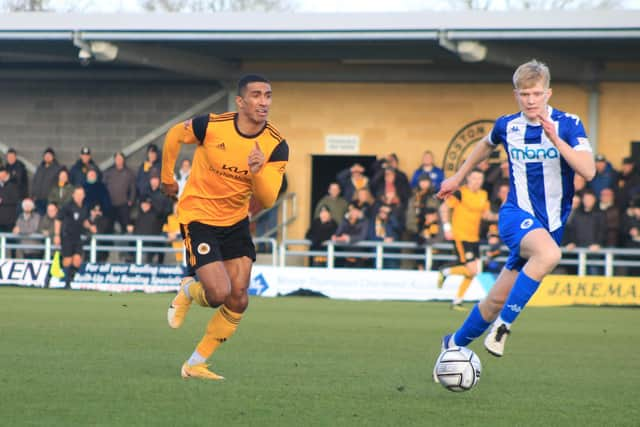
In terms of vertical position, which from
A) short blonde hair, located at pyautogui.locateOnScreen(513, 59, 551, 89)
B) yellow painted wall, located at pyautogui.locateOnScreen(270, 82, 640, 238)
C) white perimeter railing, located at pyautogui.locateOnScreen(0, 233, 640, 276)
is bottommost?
white perimeter railing, located at pyautogui.locateOnScreen(0, 233, 640, 276)

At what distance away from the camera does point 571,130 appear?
7699mm

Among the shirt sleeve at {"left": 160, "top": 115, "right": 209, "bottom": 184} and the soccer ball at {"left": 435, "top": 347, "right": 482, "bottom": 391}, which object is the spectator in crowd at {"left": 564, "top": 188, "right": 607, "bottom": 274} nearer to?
the shirt sleeve at {"left": 160, "top": 115, "right": 209, "bottom": 184}

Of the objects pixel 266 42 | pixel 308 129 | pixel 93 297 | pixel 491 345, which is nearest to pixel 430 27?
pixel 266 42

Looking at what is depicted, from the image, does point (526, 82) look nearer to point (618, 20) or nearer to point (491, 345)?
point (491, 345)

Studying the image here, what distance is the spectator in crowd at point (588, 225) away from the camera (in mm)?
20078

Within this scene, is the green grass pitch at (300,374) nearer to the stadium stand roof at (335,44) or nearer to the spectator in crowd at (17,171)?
the stadium stand roof at (335,44)

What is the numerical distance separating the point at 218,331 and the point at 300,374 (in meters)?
0.68

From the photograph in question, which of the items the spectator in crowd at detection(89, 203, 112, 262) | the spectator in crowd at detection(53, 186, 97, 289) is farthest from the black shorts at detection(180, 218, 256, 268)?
the spectator in crowd at detection(89, 203, 112, 262)

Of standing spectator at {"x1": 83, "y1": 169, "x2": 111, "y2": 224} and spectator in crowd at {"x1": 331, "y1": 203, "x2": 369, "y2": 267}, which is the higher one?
standing spectator at {"x1": 83, "y1": 169, "x2": 111, "y2": 224}

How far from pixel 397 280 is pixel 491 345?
12933 millimetres

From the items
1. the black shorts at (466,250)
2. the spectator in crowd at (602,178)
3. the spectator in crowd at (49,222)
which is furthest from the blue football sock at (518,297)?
the spectator in crowd at (49,222)

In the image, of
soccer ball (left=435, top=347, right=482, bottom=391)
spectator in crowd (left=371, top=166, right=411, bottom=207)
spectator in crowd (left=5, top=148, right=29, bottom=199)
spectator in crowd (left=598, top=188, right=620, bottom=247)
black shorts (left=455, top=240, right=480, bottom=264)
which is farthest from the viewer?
spectator in crowd (left=5, top=148, right=29, bottom=199)

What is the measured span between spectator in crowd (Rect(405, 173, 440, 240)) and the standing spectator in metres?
5.90

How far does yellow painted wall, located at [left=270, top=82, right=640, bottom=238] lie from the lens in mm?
24016
